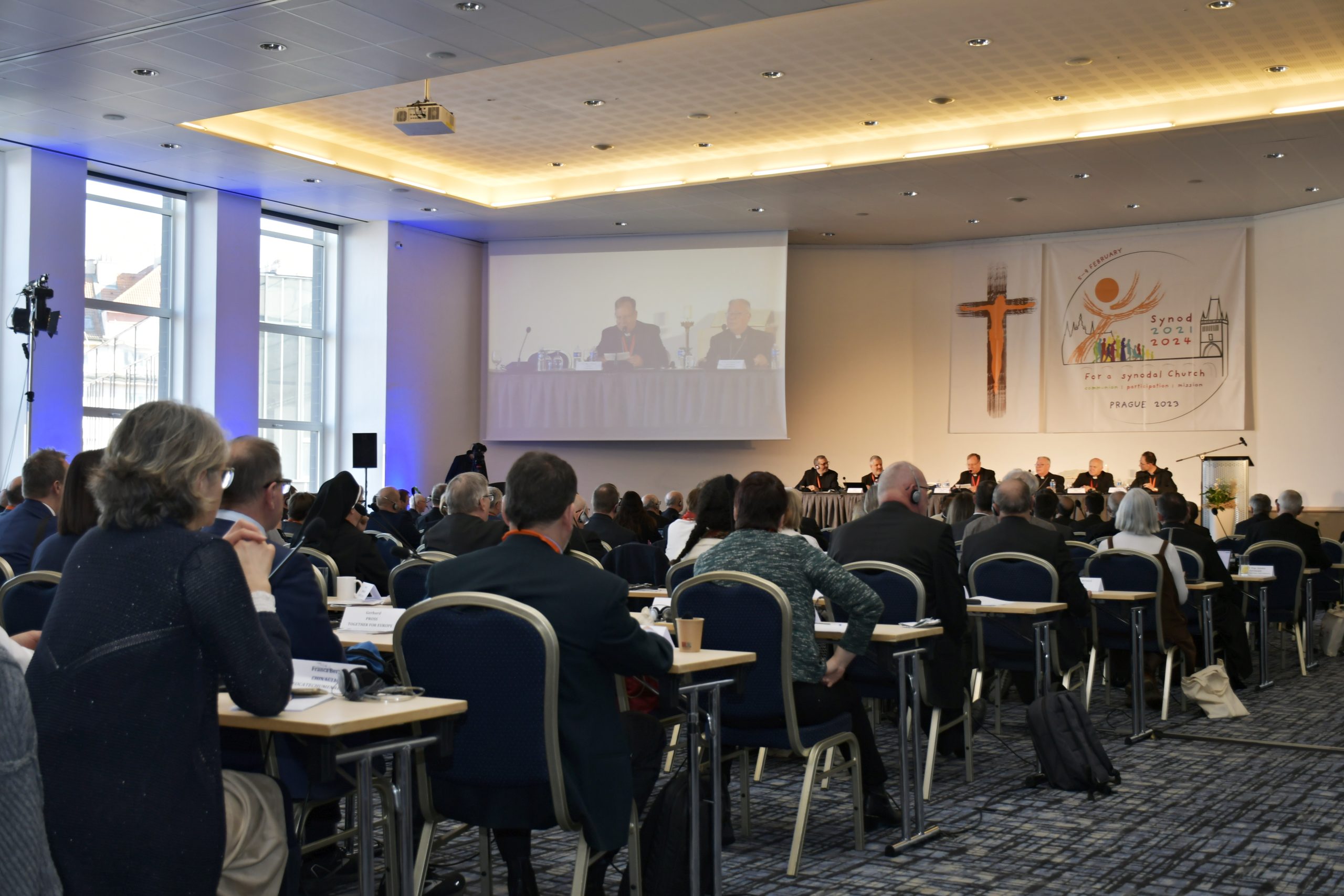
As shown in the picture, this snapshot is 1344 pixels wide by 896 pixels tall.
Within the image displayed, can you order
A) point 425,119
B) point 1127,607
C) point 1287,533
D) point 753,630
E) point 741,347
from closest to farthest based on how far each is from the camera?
1. point 753,630
2. point 1127,607
3. point 1287,533
4. point 425,119
5. point 741,347

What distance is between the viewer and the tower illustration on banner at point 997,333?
15.8 m

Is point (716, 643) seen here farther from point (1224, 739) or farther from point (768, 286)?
point (768, 286)

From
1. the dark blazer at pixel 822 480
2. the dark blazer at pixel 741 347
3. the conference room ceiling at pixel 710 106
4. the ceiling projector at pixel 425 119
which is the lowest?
the dark blazer at pixel 822 480

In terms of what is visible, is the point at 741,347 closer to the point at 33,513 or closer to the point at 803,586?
the point at 33,513

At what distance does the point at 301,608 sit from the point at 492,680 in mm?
531

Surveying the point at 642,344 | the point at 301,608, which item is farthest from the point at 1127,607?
the point at 642,344

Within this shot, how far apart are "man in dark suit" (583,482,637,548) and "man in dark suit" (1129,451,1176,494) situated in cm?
772

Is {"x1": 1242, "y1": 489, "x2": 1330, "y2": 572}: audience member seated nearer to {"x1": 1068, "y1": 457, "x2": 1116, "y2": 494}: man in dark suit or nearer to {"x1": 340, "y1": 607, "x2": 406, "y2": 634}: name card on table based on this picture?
{"x1": 1068, "y1": 457, "x2": 1116, "y2": 494}: man in dark suit

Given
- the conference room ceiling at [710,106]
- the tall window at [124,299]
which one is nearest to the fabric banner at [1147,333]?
the conference room ceiling at [710,106]

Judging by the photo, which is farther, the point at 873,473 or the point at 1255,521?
the point at 873,473

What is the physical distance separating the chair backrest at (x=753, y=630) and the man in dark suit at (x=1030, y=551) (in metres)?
2.00

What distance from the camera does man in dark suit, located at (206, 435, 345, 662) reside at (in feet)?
9.05

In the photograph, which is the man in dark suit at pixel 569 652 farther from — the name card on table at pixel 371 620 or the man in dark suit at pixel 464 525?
the man in dark suit at pixel 464 525

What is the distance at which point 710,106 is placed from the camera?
38.0ft
